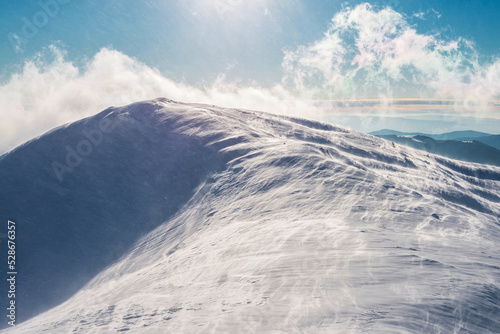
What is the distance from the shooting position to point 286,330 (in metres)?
7.64

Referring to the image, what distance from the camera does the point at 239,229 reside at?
1933 cm

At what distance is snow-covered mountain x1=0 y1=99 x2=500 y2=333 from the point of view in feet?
29.2

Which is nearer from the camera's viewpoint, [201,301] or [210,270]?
[201,301]

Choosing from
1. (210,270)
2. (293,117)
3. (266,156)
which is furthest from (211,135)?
(210,270)

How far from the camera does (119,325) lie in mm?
10250

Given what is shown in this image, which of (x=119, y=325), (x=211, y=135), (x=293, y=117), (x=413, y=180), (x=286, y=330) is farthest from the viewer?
(x=293, y=117)

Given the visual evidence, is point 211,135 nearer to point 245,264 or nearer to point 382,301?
point 245,264

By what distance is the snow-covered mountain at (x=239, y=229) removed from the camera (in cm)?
890

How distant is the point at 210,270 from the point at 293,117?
47899 millimetres

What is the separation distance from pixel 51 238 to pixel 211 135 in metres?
22.2

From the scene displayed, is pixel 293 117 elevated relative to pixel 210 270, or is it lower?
elevated

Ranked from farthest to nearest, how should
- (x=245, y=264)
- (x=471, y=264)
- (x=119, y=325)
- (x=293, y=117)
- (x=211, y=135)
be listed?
(x=293, y=117)
(x=211, y=135)
(x=245, y=264)
(x=471, y=264)
(x=119, y=325)

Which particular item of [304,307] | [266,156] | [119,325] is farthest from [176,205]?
[304,307]

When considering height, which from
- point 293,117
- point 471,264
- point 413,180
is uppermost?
point 293,117
